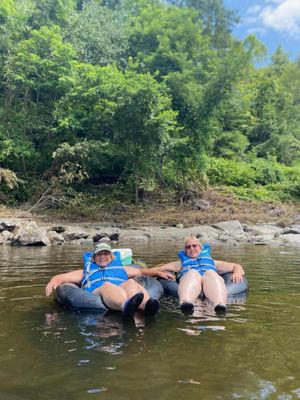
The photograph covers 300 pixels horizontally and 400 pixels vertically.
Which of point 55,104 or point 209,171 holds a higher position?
point 55,104

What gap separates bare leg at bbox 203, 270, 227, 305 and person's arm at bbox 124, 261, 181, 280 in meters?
0.67

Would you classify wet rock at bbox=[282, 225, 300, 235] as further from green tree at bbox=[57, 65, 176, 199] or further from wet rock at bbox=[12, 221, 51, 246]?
wet rock at bbox=[12, 221, 51, 246]

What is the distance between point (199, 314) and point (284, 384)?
1938 millimetres

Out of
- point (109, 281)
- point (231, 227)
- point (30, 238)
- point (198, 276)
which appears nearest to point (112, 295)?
point (109, 281)

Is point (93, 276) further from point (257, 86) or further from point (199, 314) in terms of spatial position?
point (257, 86)

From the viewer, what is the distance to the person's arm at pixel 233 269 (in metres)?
5.77

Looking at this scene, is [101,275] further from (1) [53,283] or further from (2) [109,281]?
(1) [53,283]

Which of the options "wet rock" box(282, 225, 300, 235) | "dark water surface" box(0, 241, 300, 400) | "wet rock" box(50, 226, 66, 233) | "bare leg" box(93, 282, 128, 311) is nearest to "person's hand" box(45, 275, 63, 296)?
"dark water surface" box(0, 241, 300, 400)

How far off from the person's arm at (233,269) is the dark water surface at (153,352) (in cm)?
29

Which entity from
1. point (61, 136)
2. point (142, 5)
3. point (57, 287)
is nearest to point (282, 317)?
point (57, 287)

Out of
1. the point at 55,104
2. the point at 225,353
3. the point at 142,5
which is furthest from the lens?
the point at 142,5

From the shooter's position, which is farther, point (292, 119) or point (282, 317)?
point (292, 119)

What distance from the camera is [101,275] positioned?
516 cm

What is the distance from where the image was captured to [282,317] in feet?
14.8
